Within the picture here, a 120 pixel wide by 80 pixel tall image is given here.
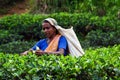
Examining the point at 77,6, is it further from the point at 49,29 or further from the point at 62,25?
the point at 49,29

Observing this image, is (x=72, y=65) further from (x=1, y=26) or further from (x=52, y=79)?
(x=1, y=26)

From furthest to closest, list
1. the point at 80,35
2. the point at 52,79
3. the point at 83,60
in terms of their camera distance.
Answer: the point at 80,35, the point at 83,60, the point at 52,79

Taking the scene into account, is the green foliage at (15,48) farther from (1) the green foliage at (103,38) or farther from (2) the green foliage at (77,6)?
(2) the green foliage at (77,6)

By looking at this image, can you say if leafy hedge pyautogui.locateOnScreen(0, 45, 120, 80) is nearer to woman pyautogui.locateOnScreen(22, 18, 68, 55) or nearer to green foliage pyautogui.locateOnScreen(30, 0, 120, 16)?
woman pyautogui.locateOnScreen(22, 18, 68, 55)

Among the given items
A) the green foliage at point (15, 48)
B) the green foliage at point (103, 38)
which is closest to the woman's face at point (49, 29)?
the green foliage at point (15, 48)

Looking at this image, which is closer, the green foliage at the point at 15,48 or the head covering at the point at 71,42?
the head covering at the point at 71,42

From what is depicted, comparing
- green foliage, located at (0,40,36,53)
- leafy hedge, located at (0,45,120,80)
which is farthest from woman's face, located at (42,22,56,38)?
green foliage, located at (0,40,36,53)

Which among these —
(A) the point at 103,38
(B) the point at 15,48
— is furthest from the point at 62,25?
(B) the point at 15,48

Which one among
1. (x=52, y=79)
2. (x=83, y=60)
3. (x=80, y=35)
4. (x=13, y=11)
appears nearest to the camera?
(x=52, y=79)

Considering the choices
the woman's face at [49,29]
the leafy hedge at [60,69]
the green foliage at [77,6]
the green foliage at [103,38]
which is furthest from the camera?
the green foliage at [77,6]

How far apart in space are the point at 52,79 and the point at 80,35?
7486mm

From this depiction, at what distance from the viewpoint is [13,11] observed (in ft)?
66.7

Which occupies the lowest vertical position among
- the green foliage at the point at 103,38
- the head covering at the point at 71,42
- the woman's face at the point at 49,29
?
the green foliage at the point at 103,38

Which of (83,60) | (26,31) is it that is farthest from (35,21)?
(83,60)
